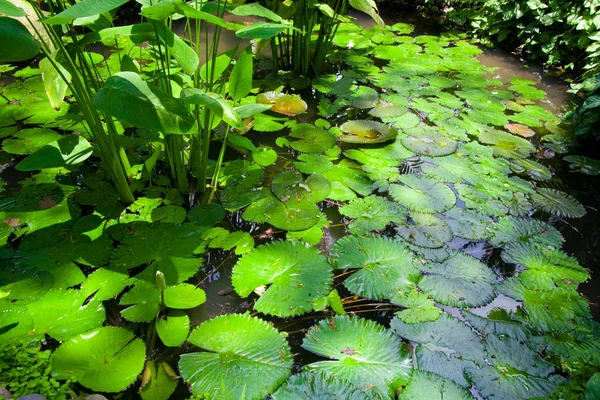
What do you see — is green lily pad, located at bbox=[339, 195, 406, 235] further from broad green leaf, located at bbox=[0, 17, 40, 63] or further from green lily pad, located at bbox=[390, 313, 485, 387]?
broad green leaf, located at bbox=[0, 17, 40, 63]

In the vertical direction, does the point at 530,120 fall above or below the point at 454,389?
above

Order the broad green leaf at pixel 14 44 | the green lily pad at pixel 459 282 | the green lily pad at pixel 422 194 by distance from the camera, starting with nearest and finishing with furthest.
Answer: the broad green leaf at pixel 14 44
the green lily pad at pixel 459 282
the green lily pad at pixel 422 194

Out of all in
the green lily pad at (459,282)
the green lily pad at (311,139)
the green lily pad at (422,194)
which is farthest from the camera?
the green lily pad at (311,139)

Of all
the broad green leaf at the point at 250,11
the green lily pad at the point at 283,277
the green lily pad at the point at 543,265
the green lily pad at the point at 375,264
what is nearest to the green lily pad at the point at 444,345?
the green lily pad at the point at 375,264

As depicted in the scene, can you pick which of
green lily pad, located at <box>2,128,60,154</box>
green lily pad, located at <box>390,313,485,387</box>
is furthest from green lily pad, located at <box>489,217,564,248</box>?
green lily pad, located at <box>2,128,60,154</box>

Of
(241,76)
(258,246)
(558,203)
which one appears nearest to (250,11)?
(241,76)

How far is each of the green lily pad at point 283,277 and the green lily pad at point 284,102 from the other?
1155mm

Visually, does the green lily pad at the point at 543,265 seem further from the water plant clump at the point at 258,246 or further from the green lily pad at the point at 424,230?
the green lily pad at the point at 424,230

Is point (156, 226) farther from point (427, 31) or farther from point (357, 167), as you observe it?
point (427, 31)

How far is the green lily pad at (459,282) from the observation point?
4.60 feet

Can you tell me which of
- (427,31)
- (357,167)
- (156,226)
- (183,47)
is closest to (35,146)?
(156,226)

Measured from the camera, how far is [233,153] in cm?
214

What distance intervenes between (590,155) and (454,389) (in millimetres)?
2037

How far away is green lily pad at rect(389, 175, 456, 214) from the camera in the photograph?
5.94 ft
